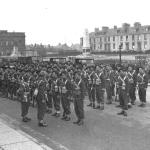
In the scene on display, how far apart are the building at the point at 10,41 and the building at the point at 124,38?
22842 mm

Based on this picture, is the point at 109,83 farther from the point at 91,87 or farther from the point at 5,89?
the point at 5,89

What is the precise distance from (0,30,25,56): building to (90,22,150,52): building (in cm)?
2284

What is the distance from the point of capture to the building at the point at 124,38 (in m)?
89.0

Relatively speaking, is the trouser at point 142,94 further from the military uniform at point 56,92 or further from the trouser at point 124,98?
the military uniform at point 56,92

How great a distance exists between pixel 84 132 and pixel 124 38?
283ft

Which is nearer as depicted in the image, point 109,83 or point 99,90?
point 99,90

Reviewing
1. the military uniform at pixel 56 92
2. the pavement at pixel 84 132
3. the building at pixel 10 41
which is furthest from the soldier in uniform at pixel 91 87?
the building at pixel 10 41

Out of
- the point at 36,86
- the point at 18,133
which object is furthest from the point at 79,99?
the point at 18,133

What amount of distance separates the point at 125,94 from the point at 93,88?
2.04 meters

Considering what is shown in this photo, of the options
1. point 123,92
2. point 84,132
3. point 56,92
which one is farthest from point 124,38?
point 84,132

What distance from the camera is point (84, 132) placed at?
10211 millimetres

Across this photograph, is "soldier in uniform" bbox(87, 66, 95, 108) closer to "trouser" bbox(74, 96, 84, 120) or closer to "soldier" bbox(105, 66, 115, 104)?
"soldier" bbox(105, 66, 115, 104)

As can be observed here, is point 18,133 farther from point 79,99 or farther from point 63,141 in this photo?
point 79,99

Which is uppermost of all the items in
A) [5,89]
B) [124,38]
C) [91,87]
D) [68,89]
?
[124,38]
